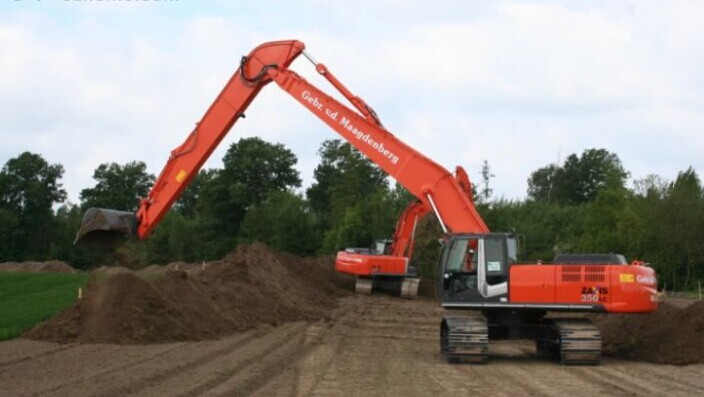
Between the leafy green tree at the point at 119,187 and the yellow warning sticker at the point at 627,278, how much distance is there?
57.5 metres

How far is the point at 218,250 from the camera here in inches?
3499

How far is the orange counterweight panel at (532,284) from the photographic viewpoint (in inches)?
702

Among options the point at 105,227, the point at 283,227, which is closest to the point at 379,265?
the point at 105,227

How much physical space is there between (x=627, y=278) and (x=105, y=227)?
38.3 feet

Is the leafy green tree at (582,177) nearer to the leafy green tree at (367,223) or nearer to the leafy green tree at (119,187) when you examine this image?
the leafy green tree at (367,223)

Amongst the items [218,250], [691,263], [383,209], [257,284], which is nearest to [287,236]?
[218,250]

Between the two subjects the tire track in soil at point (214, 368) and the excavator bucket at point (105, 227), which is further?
the excavator bucket at point (105, 227)

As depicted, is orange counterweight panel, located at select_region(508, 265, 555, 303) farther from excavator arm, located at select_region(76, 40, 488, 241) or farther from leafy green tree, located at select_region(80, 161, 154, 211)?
leafy green tree, located at select_region(80, 161, 154, 211)

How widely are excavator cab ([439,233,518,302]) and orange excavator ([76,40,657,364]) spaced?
0.02 m

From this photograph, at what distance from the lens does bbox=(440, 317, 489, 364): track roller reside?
58.4 feet

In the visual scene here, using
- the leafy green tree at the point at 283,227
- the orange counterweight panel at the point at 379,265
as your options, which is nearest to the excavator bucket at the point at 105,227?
the orange counterweight panel at the point at 379,265

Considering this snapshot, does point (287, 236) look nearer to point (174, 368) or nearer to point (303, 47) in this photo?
point (303, 47)

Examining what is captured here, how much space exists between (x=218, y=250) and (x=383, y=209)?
67.3 feet

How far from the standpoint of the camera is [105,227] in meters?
21.9
